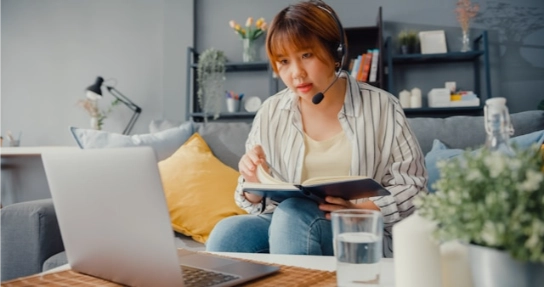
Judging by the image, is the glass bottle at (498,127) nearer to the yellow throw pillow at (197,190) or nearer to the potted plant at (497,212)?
the potted plant at (497,212)

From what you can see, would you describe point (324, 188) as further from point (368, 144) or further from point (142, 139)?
point (142, 139)

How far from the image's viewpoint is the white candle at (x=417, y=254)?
1.66 ft

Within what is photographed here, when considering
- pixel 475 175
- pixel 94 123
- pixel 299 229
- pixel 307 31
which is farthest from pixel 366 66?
pixel 475 175

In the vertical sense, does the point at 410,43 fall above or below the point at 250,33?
below

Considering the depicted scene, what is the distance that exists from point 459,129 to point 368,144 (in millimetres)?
667

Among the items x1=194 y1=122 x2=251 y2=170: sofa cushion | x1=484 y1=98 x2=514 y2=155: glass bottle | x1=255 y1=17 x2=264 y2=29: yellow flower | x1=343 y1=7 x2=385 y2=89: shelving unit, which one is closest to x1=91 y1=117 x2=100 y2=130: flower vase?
x1=255 y1=17 x2=264 y2=29: yellow flower

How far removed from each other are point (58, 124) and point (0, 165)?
525mm

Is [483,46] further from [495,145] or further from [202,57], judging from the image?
[495,145]

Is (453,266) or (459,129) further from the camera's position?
(459,129)

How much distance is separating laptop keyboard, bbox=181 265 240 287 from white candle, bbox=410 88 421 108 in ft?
8.49

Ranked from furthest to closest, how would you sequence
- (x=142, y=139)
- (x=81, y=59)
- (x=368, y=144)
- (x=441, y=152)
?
(x=81, y=59) → (x=142, y=139) → (x=441, y=152) → (x=368, y=144)

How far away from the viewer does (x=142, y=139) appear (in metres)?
1.85

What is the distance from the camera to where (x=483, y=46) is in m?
3.01

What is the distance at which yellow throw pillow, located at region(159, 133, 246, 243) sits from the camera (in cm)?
162
